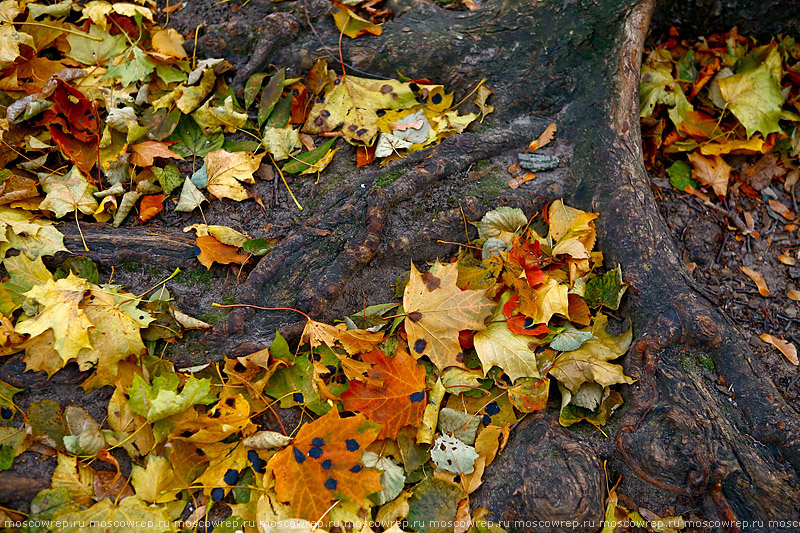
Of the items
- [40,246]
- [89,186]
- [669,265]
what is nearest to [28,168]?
[89,186]

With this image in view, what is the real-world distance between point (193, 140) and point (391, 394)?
1.64m

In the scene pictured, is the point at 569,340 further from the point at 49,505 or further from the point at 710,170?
the point at 49,505

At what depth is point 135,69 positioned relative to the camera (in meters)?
2.61

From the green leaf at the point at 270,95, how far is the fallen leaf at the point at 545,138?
1.32m

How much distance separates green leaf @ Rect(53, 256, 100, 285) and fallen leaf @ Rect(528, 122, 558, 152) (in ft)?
6.90

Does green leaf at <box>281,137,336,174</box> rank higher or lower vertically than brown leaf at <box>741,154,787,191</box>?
higher

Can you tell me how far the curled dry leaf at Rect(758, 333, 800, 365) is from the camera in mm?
2441

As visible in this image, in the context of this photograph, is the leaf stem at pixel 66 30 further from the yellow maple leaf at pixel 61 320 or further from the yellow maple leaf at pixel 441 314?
the yellow maple leaf at pixel 441 314

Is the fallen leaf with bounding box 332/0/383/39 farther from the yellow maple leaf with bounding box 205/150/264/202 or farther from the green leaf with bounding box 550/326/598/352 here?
the green leaf with bounding box 550/326/598/352

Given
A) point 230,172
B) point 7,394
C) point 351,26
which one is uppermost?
point 351,26

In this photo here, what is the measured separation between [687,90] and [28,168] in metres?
3.59

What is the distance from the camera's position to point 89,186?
2350mm

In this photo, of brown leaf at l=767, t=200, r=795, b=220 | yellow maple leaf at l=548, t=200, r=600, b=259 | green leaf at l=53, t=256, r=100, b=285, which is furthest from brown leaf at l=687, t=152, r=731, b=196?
green leaf at l=53, t=256, r=100, b=285

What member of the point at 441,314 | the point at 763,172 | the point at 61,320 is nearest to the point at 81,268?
the point at 61,320
